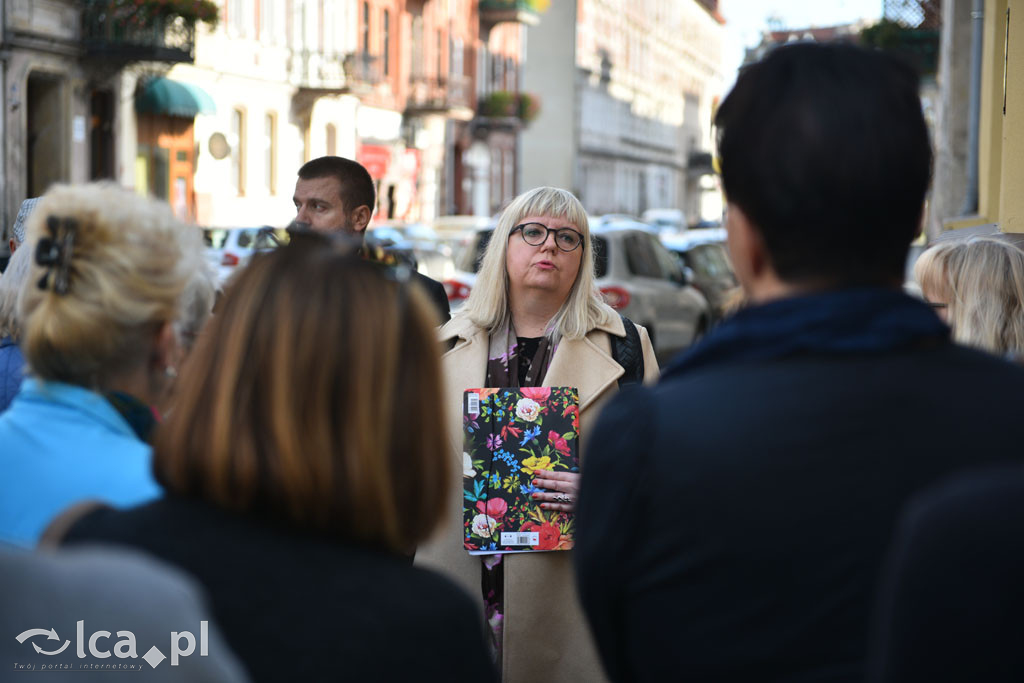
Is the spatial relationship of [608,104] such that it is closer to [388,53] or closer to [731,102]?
[388,53]

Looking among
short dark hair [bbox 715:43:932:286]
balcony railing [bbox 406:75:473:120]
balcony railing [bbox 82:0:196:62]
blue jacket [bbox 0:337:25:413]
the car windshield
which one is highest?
balcony railing [bbox 406:75:473:120]

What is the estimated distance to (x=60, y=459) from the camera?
2264mm

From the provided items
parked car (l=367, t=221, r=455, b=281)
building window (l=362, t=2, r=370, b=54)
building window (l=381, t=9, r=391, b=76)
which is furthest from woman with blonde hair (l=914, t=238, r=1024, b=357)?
building window (l=381, t=9, r=391, b=76)

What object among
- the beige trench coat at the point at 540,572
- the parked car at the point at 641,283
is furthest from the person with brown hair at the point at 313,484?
the parked car at the point at 641,283

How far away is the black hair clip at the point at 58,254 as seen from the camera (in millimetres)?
2379

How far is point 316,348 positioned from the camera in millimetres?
1838

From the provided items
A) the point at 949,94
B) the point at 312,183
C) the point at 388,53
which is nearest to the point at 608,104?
the point at 388,53

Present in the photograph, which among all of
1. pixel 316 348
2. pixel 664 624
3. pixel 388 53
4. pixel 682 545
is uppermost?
pixel 388 53

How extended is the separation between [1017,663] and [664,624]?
55cm

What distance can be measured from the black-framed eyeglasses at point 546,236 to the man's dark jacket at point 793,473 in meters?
2.69

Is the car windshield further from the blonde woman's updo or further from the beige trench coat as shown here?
the blonde woman's updo

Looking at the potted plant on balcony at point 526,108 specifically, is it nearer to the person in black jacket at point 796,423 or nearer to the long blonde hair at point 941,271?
the long blonde hair at point 941,271

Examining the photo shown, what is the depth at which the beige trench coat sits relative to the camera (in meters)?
4.23

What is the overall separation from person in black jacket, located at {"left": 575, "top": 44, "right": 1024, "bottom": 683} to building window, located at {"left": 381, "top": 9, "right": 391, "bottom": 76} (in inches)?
1606
